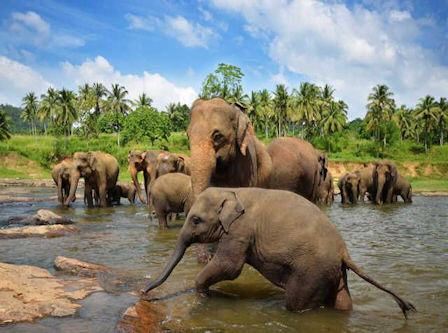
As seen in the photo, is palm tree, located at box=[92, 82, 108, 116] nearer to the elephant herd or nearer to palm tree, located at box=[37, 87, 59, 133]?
palm tree, located at box=[37, 87, 59, 133]

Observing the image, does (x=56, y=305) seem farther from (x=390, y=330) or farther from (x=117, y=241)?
(x=117, y=241)

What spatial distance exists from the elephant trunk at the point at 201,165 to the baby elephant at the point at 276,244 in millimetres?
863

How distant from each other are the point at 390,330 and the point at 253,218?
1849 mm

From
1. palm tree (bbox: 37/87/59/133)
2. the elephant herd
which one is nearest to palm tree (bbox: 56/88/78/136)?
palm tree (bbox: 37/87/59/133)

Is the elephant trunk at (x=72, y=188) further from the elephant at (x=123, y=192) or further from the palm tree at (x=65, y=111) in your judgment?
the palm tree at (x=65, y=111)

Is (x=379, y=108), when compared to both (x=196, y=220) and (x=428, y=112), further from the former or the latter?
(x=196, y=220)

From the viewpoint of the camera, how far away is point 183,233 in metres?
5.95

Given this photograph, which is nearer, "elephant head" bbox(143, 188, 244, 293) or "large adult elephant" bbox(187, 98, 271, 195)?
"elephant head" bbox(143, 188, 244, 293)

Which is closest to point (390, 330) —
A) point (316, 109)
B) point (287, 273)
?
point (287, 273)

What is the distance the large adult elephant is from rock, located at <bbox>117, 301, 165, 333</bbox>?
1.85 meters

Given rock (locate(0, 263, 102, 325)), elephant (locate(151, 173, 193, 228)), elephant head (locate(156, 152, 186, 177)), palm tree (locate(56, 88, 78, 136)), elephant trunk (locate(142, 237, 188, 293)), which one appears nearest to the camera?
rock (locate(0, 263, 102, 325))

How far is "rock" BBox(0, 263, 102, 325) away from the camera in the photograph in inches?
194

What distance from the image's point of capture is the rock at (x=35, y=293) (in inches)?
194

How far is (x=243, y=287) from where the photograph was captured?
6766 mm
